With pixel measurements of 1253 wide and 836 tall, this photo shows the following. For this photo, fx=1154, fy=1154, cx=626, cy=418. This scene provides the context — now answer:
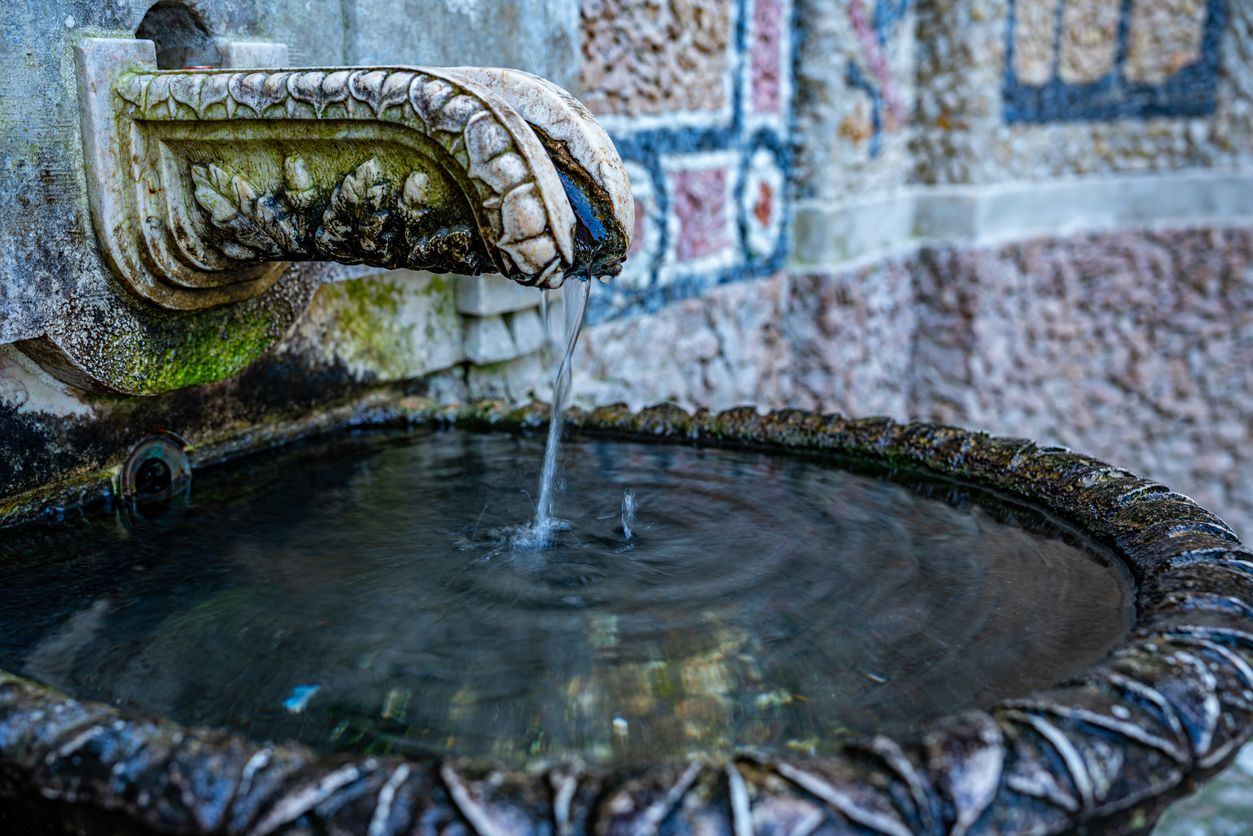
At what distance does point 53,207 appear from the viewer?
1.20 metres

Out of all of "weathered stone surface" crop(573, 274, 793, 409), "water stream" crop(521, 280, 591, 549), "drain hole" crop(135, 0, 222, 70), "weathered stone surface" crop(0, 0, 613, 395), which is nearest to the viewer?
"weathered stone surface" crop(0, 0, 613, 395)

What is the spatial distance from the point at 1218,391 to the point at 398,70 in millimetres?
3228

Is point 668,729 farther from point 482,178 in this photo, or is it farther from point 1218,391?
point 1218,391

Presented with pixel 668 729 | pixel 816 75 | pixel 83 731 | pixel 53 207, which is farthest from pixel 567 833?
pixel 816 75

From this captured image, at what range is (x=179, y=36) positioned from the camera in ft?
4.45

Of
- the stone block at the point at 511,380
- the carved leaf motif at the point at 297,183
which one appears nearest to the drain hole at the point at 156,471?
the carved leaf motif at the point at 297,183

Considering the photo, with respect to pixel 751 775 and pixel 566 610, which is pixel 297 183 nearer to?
pixel 566 610

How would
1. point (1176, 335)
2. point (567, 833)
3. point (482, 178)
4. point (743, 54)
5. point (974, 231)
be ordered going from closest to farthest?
point (567, 833) → point (482, 178) → point (743, 54) → point (974, 231) → point (1176, 335)

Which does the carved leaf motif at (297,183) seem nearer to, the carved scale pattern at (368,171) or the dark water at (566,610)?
the carved scale pattern at (368,171)

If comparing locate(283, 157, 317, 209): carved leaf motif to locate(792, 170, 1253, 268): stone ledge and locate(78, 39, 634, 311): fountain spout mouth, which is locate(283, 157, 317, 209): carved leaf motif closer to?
locate(78, 39, 634, 311): fountain spout mouth

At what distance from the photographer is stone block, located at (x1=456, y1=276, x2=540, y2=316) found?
1977mm

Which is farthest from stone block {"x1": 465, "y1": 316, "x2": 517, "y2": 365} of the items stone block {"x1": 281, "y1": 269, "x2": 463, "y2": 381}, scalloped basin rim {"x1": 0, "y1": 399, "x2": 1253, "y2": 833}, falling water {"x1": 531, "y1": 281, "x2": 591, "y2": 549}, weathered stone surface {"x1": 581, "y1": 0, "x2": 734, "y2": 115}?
scalloped basin rim {"x1": 0, "y1": 399, "x2": 1253, "y2": 833}

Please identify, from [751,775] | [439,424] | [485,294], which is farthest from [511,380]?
[751,775]

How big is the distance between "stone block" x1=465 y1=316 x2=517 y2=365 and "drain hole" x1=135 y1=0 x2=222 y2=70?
750 millimetres
